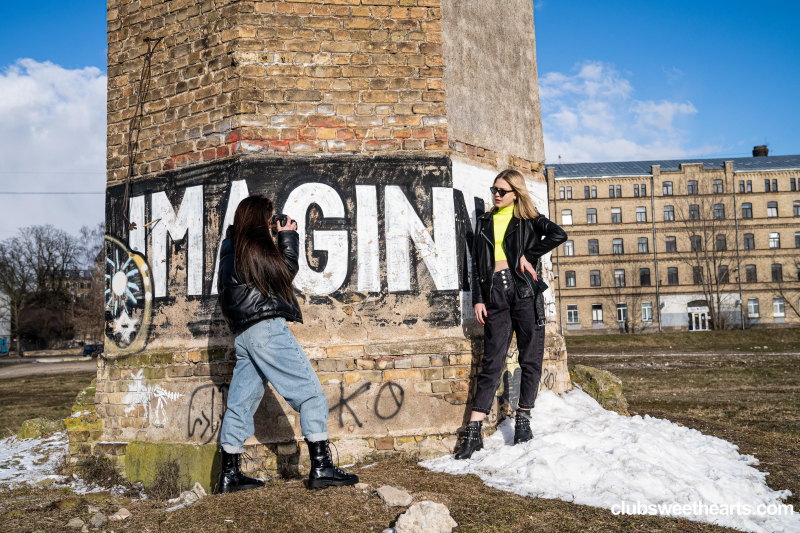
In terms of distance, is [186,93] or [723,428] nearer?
[186,93]

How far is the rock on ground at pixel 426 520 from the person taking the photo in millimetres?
2963

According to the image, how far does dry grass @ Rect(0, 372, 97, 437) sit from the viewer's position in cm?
1052

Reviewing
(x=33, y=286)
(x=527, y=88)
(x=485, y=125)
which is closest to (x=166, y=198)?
(x=485, y=125)

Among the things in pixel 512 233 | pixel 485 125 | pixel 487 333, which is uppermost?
pixel 485 125

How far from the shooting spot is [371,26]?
5199 millimetres

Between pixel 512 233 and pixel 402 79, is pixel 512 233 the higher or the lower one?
the lower one

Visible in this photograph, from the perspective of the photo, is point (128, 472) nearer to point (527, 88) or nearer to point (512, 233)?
point (512, 233)

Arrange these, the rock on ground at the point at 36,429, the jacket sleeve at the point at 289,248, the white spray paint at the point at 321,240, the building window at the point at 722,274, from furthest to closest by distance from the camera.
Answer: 1. the building window at the point at 722,274
2. the rock on ground at the point at 36,429
3. the white spray paint at the point at 321,240
4. the jacket sleeve at the point at 289,248

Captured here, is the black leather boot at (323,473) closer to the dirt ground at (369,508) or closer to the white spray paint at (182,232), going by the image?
the dirt ground at (369,508)

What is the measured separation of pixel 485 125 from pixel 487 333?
2270 mm

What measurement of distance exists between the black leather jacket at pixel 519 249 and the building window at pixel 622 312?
154 ft

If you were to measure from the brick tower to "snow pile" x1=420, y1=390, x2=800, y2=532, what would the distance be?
2.40 ft

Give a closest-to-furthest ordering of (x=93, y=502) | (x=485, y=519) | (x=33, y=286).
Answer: (x=485, y=519), (x=93, y=502), (x=33, y=286)

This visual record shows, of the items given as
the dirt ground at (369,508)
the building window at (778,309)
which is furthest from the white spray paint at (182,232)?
the building window at (778,309)
